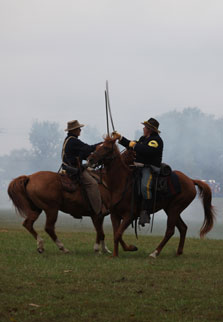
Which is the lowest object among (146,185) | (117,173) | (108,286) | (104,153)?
(108,286)

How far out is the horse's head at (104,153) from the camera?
13.7 metres

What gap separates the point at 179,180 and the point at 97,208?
2.04 meters

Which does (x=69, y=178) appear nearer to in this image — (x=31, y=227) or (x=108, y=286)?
(x=31, y=227)

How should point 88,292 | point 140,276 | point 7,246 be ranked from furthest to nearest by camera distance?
point 7,246 → point 140,276 → point 88,292

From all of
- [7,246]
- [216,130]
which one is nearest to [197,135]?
[216,130]

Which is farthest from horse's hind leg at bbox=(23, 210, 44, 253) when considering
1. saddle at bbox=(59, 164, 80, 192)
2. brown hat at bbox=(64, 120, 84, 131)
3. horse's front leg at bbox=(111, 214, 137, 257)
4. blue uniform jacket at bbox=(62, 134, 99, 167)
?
brown hat at bbox=(64, 120, 84, 131)

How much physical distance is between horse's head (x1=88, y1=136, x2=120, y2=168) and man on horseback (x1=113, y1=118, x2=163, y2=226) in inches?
7.8

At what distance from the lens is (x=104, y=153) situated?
13766mm

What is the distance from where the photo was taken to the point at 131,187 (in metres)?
14.3

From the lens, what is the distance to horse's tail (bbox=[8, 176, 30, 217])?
575 inches

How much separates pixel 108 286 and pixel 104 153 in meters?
4.14

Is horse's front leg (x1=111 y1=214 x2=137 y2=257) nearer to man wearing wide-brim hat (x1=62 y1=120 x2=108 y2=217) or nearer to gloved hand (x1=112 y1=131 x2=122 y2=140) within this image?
man wearing wide-brim hat (x1=62 y1=120 x2=108 y2=217)

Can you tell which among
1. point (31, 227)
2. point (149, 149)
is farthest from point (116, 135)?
point (31, 227)

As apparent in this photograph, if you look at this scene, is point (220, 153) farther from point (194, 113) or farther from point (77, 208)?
point (77, 208)
